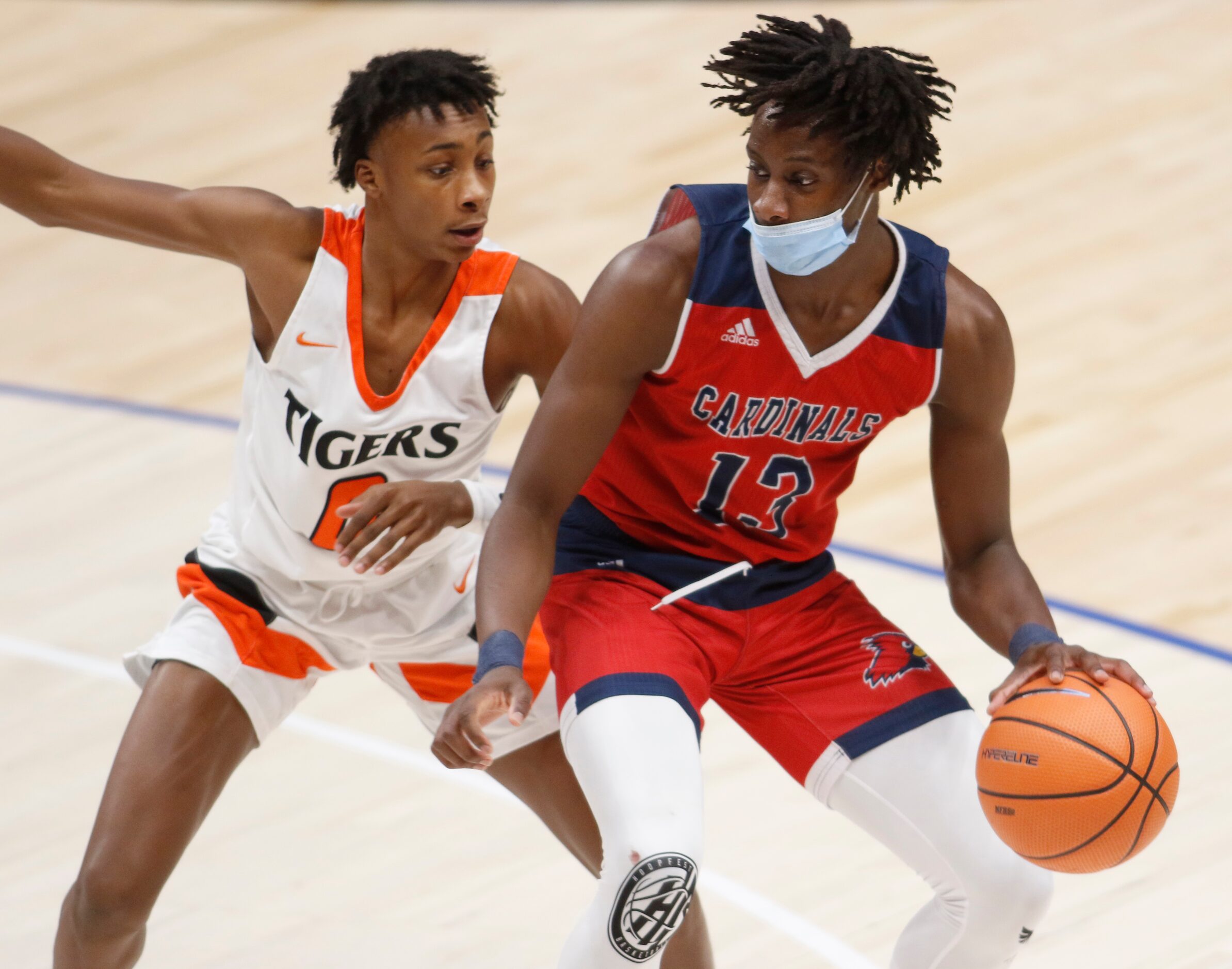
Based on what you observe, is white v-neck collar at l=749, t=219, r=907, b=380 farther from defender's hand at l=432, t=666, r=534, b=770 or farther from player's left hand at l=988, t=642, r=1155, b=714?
defender's hand at l=432, t=666, r=534, b=770

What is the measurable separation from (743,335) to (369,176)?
86 centimetres

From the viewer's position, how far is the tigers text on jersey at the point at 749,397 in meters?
3.36

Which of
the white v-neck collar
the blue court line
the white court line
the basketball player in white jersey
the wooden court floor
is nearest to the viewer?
the white v-neck collar

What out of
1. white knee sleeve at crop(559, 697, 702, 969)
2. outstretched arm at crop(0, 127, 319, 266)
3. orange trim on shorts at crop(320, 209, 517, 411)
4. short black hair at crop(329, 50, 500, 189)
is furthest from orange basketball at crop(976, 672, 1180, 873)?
outstretched arm at crop(0, 127, 319, 266)

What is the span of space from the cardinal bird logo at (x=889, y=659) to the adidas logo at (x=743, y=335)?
2.02ft

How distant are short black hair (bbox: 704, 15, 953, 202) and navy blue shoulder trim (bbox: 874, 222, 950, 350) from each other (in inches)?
6.6

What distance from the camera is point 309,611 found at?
12.6ft

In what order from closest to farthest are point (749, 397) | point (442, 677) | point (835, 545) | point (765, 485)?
1. point (749, 397)
2. point (765, 485)
3. point (442, 677)
4. point (835, 545)

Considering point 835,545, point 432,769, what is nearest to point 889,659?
point 432,769

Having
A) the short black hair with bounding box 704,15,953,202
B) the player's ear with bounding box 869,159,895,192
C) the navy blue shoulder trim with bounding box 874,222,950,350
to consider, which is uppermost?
the short black hair with bounding box 704,15,953,202

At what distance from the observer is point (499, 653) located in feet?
10.4

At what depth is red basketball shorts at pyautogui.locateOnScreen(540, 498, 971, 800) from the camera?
3.41 meters

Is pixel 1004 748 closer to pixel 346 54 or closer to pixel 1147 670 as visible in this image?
pixel 1147 670

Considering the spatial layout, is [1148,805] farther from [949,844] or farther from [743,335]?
[743,335]
